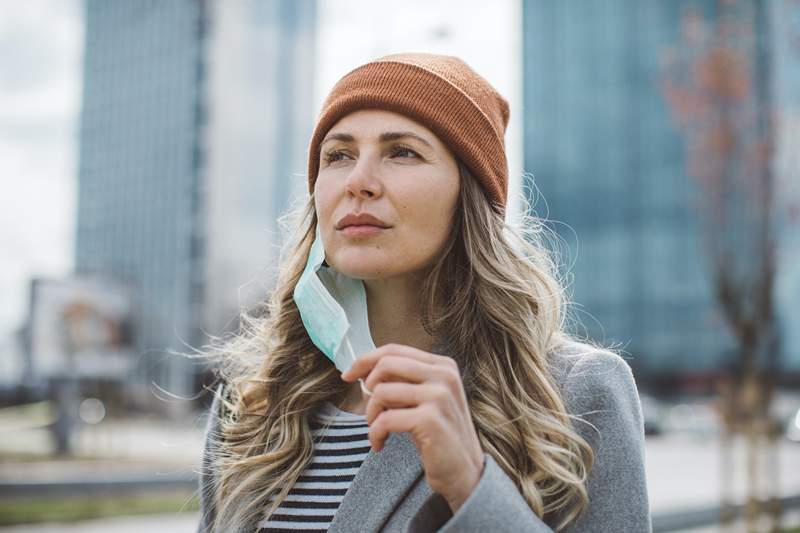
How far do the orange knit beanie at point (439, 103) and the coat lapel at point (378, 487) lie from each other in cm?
71

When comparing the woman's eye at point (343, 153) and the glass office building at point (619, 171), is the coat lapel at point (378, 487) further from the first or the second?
the glass office building at point (619, 171)

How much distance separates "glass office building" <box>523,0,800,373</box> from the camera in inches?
1698

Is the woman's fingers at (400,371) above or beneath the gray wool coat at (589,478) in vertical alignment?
above

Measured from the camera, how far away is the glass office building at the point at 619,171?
43.1 meters

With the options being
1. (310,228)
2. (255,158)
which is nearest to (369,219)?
(310,228)

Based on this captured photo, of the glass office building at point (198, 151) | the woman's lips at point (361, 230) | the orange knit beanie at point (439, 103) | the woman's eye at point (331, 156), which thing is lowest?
the glass office building at point (198, 151)

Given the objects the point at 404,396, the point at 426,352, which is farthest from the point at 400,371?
the point at 426,352

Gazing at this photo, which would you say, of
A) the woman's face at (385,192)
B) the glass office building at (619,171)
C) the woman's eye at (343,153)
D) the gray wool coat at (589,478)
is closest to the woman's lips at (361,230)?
the woman's face at (385,192)

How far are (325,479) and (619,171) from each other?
45.2m

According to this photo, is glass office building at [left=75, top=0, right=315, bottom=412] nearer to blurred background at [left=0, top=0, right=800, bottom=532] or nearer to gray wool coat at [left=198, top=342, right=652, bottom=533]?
blurred background at [left=0, top=0, right=800, bottom=532]

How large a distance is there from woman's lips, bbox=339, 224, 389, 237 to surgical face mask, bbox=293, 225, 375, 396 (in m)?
0.09

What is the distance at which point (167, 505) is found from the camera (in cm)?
1032

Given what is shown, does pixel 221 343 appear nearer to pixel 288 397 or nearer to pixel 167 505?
pixel 288 397

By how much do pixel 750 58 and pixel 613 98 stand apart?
3985 cm
